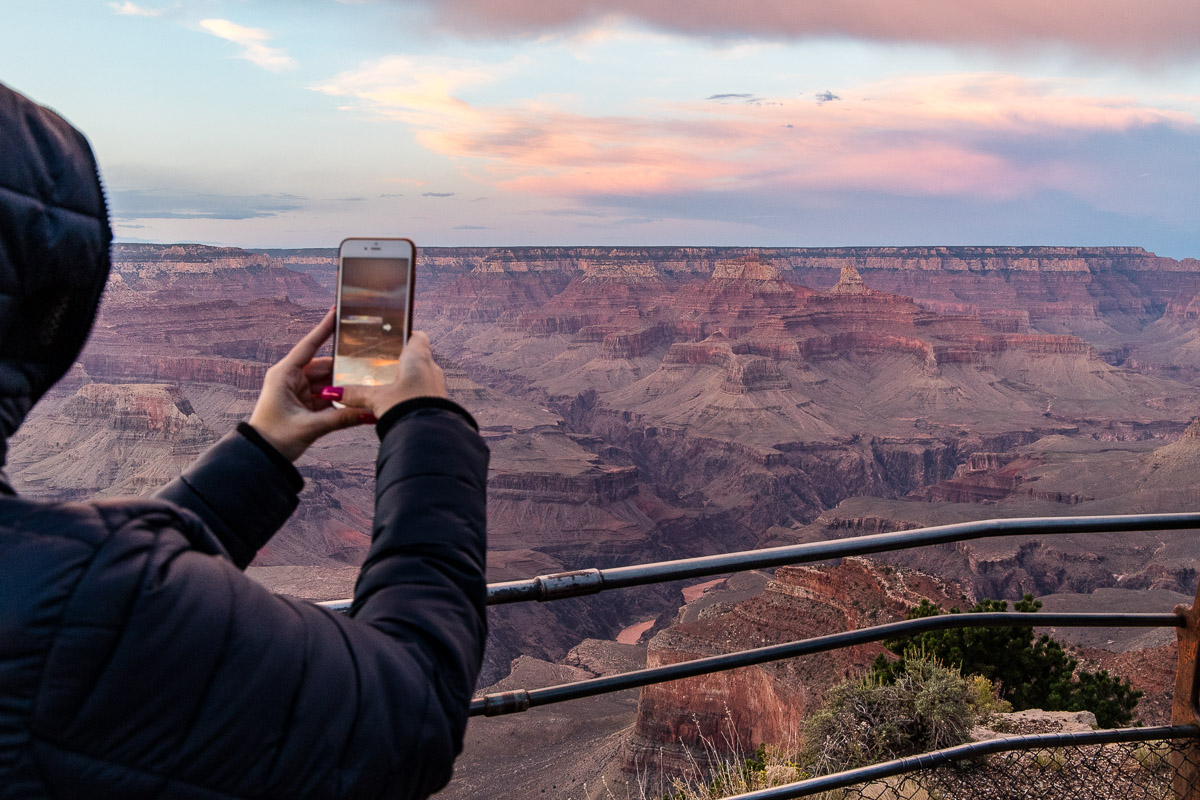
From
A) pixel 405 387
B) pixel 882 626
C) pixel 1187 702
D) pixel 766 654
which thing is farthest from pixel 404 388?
pixel 1187 702

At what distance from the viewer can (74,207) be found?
42.2 inches

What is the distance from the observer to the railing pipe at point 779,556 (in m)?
2.26

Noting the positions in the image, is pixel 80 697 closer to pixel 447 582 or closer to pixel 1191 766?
pixel 447 582

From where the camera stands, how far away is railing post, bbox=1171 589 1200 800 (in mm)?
3160

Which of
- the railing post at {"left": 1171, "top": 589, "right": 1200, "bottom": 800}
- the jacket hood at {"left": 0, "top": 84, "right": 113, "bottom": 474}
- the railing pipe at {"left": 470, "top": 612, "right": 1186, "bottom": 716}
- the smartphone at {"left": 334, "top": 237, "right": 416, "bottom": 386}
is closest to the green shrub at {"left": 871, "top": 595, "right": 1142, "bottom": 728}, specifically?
the railing post at {"left": 1171, "top": 589, "right": 1200, "bottom": 800}

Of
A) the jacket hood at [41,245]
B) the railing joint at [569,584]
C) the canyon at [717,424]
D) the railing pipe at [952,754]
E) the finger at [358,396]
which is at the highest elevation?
the jacket hood at [41,245]

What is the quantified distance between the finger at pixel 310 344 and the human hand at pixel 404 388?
0.13m

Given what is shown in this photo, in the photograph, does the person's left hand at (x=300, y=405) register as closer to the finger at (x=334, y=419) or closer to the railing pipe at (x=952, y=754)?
the finger at (x=334, y=419)

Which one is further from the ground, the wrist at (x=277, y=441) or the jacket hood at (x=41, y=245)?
the jacket hood at (x=41, y=245)

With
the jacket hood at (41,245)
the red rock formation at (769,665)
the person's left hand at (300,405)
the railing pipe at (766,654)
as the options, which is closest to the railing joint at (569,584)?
the railing pipe at (766,654)

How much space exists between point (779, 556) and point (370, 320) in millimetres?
1404

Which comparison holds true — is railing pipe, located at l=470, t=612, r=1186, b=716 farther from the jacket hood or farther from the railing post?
the jacket hood

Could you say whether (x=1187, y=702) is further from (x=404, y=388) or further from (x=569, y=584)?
(x=404, y=388)

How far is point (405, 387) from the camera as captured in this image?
141cm
